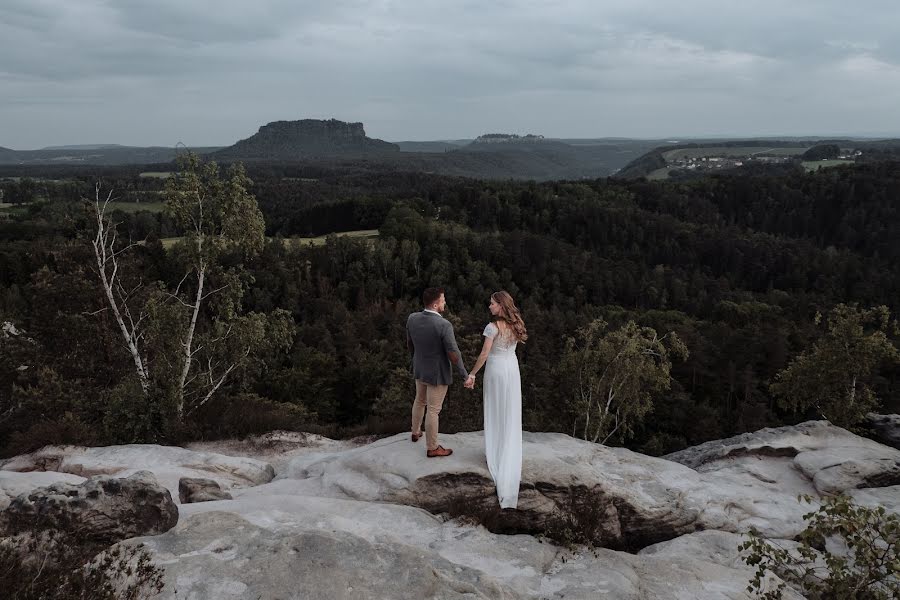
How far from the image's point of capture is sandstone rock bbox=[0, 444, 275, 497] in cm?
1248

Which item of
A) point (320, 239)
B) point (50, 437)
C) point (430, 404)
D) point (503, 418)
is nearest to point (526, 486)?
point (503, 418)

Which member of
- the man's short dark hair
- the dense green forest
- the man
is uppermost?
the man's short dark hair

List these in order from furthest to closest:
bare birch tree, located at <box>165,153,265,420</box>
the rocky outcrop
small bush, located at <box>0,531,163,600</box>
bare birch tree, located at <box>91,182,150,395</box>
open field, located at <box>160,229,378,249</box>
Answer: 1. open field, located at <box>160,229,378,249</box>
2. bare birch tree, located at <box>165,153,265,420</box>
3. bare birch tree, located at <box>91,182,150,395</box>
4. the rocky outcrop
5. small bush, located at <box>0,531,163,600</box>

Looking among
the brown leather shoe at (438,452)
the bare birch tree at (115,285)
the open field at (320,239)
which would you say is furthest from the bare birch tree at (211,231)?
the open field at (320,239)

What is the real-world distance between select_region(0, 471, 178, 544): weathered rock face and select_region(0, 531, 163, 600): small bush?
0.24 m

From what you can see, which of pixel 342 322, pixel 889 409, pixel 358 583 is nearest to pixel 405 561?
pixel 358 583

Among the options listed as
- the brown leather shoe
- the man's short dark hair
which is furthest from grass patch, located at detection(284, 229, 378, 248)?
the man's short dark hair

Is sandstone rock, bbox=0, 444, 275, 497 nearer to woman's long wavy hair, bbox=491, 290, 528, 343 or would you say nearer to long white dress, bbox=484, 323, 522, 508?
long white dress, bbox=484, 323, 522, 508

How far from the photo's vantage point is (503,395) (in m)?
9.45

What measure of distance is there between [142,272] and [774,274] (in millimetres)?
150303

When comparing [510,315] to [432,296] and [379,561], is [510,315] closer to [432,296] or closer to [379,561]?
[432,296]

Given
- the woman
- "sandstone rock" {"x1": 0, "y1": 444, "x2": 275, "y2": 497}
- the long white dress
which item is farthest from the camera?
"sandstone rock" {"x1": 0, "y1": 444, "x2": 275, "y2": 497}

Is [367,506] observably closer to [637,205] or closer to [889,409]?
[889,409]

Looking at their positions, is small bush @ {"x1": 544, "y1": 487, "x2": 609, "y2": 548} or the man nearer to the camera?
small bush @ {"x1": 544, "y1": 487, "x2": 609, "y2": 548}
